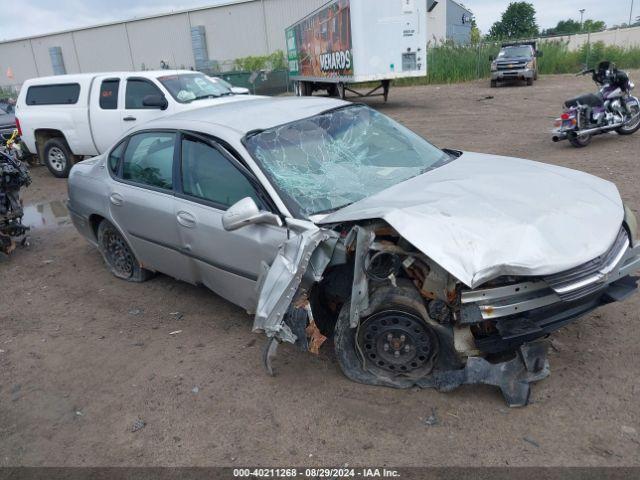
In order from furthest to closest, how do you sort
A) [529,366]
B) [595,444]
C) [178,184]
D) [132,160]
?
1. [132,160]
2. [178,184]
3. [529,366]
4. [595,444]

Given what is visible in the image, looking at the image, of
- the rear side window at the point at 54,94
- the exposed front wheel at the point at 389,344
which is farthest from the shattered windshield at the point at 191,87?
the exposed front wheel at the point at 389,344

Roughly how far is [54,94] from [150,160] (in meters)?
7.58

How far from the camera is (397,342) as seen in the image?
318cm

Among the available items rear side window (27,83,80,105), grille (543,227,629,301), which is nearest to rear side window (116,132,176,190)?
grille (543,227,629,301)

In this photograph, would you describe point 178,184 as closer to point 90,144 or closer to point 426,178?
point 426,178

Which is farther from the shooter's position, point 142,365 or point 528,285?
point 142,365

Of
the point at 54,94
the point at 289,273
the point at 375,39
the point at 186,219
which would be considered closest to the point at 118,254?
the point at 186,219

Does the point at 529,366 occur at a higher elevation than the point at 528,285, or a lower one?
lower

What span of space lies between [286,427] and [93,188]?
3.32 metres

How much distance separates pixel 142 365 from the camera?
3.87 m

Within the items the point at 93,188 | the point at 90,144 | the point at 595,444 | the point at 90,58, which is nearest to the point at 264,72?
the point at 90,144

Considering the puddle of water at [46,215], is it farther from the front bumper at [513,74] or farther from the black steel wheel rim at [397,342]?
the front bumper at [513,74]

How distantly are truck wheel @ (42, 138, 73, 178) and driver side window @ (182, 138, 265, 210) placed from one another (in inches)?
307

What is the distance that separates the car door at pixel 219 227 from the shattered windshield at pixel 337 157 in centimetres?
23
